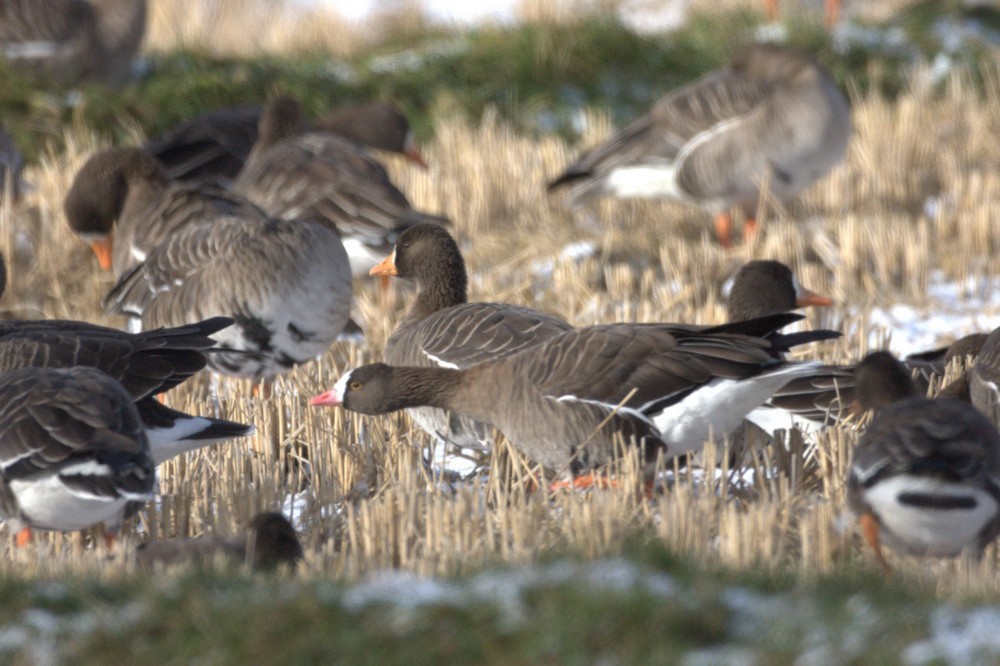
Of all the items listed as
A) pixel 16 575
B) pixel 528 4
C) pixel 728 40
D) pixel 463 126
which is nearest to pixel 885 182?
pixel 463 126

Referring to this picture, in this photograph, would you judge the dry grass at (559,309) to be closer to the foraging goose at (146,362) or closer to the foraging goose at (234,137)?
the foraging goose at (146,362)

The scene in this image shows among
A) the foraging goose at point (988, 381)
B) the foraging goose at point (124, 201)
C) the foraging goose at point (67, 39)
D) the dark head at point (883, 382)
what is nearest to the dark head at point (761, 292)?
the foraging goose at point (988, 381)

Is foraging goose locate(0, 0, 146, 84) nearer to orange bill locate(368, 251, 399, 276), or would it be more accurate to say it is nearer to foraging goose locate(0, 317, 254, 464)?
orange bill locate(368, 251, 399, 276)

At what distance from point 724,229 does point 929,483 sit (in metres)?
8.04

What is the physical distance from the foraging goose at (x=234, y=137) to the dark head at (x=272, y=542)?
8.46 metres

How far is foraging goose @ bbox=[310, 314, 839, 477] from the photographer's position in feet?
20.5

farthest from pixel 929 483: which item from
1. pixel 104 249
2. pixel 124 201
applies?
pixel 104 249

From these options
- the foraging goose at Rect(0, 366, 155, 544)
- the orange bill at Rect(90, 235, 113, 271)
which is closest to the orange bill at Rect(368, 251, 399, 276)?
the foraging goose at Rect(0, 366, 155, 544)

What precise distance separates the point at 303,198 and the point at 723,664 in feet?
25.4

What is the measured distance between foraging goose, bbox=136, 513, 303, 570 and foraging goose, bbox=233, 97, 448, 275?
4615 mm

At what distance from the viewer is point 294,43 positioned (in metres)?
21.8

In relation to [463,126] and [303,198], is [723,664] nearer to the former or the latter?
[303,198]

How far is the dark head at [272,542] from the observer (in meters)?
5.21

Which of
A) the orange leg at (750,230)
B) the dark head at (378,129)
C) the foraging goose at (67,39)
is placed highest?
the foraging goose at (67,39)
